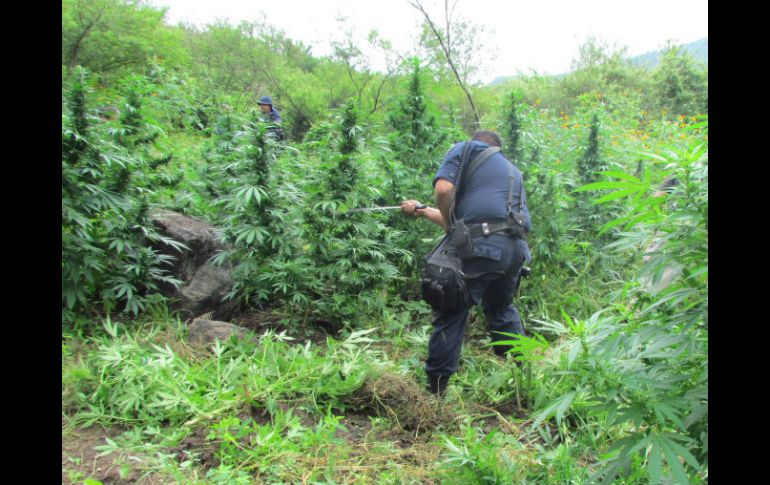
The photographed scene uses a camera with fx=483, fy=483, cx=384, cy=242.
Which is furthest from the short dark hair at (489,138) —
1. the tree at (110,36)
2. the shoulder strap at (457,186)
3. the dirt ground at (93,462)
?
the tree at (110,36)

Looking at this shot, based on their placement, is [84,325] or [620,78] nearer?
[84,325]

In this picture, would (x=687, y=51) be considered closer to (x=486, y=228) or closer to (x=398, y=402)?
(x=486, y=228)

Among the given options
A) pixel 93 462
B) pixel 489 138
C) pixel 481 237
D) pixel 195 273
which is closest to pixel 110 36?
pixel 195 273

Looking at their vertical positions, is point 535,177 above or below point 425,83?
below

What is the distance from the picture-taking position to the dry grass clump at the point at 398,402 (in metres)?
2.98

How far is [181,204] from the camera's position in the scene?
190 inches

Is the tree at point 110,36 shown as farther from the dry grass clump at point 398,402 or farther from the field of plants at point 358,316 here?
the dry grass clump at point 398,402

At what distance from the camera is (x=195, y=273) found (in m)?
4.38

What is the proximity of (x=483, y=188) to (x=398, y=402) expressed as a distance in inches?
61.9

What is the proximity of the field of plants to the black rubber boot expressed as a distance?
96 millimetres

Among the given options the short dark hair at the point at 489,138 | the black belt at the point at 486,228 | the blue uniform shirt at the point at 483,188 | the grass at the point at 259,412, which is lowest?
the grass at the point at 259,412
